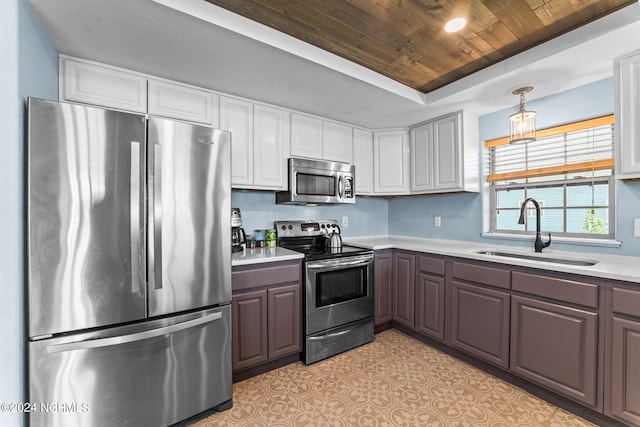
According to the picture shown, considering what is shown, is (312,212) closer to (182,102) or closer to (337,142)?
(337,142)

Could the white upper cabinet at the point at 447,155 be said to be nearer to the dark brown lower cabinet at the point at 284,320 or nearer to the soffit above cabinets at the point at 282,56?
the soffit above cabinets at the point at 282,56

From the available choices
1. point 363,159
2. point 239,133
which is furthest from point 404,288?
point 239,133

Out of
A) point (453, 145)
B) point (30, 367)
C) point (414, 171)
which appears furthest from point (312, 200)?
point (30, 367)

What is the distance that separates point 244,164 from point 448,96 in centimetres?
190

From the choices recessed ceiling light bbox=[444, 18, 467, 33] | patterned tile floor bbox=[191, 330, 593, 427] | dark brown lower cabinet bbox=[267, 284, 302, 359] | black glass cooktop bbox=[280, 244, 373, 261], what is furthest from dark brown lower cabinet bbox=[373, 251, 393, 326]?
recessed ceiling light bbox=[444, 18, 467, 33]

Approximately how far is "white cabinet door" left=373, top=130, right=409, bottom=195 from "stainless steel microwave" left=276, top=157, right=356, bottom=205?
1.42 ft

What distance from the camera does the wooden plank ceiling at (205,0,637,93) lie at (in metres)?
1.50

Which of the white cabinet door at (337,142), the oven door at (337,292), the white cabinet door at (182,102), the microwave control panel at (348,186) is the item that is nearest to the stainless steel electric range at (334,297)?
the oven door at (337,292)

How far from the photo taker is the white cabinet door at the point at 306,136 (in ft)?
8.91

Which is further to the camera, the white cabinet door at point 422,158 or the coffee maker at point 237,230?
the white cabinet door at point 422,158

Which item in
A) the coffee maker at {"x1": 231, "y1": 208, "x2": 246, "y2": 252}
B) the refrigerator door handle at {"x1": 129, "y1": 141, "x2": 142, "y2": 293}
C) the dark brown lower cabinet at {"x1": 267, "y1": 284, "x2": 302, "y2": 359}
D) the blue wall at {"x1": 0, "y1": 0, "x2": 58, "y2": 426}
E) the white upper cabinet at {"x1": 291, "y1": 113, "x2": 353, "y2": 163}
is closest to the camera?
the blue wall at {"x1": 0, "y1": 0, "x2": 58, "y2": 426}

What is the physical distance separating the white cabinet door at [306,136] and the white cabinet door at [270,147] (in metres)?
0.08

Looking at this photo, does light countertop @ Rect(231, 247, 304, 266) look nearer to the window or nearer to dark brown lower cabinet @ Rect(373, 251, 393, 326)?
dark brown lower cabinet @ Rect(373, 251, 393, 326)

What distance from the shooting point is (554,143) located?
2.40m
